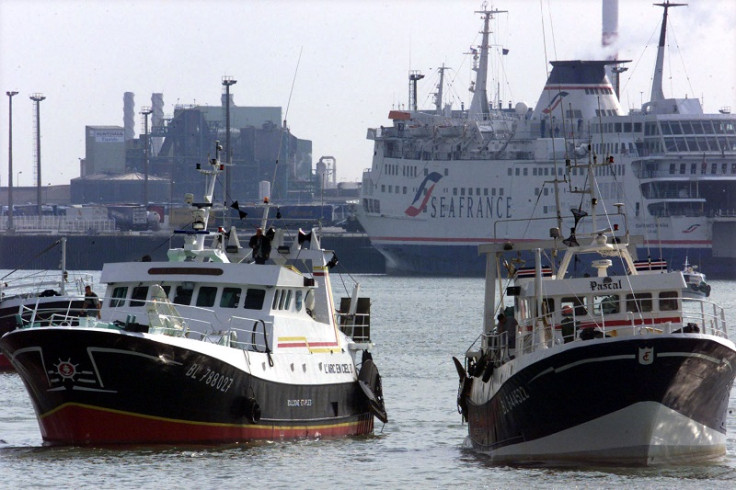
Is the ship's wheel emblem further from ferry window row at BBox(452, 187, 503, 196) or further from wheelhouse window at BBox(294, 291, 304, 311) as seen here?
ferry window row at BBox(452, 187, 503, 196)

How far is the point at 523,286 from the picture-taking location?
101 ft

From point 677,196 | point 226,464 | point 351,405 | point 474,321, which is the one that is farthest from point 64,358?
point 677,196

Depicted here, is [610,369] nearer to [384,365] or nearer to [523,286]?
[523,286]

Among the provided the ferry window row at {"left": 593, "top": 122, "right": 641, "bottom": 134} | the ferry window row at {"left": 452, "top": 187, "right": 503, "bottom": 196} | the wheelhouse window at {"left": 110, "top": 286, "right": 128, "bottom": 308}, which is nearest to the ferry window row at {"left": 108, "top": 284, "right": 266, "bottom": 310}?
the wheelhouse window at {"left": 110, "top": 286, "right": 128, "bottom": 308}

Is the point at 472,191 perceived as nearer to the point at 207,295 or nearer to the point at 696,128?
the point at 696,128

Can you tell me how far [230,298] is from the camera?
30.5 meters

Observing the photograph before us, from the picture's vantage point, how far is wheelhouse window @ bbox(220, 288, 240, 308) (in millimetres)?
30516

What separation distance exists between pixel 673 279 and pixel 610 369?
3.61 metres

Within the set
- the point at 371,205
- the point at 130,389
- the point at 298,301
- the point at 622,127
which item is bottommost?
the point at 130,389

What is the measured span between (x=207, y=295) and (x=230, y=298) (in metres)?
0.47

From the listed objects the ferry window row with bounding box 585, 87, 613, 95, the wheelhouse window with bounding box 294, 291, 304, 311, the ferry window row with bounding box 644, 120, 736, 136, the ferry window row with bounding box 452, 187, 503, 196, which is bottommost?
the wheelhouse window with bounding box 294, 291, 304, 311

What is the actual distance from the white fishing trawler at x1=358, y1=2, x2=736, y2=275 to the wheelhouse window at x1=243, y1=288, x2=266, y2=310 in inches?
4345

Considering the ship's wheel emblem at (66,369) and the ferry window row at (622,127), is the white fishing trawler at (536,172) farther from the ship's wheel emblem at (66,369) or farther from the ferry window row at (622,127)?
the ship's wheel emblem at (66,369)

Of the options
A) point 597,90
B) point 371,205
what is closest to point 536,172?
point 597,90
